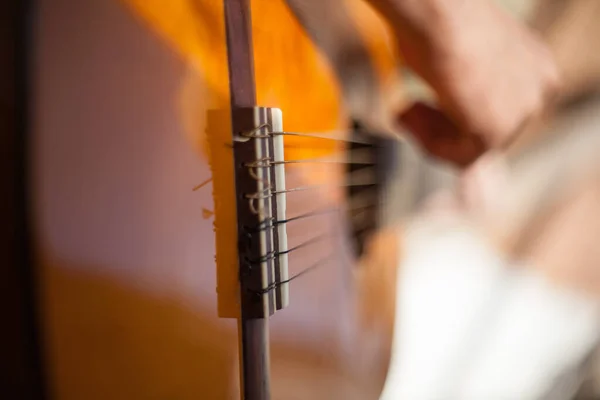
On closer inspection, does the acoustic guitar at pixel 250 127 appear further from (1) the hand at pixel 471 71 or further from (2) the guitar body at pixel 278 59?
(1) the hand at pixel 471 71

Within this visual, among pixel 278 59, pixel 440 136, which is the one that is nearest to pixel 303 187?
pixel 278 59

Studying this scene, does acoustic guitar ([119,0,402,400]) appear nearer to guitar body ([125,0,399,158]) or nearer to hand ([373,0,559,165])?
guitar body ([125,0,399,158])

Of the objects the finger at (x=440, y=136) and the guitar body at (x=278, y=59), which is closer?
the guitar body at (x=278, y=59)

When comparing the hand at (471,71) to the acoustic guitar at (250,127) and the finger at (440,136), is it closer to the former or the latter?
the finger at (440,136)

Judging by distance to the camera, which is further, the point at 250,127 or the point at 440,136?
the point at 440,136

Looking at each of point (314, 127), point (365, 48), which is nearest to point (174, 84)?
point (314, 127)

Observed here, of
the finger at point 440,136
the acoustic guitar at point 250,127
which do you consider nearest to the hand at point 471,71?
the finger at point 440,136

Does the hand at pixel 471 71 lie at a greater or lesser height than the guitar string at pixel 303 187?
greater

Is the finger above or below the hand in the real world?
below

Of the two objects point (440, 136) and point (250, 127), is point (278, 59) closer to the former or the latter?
point (250, 127)

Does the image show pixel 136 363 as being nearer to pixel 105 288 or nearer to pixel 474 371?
pixel 105 288

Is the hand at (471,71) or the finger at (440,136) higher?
the hand at (471,71)

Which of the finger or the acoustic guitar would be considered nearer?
the acoustic guitar

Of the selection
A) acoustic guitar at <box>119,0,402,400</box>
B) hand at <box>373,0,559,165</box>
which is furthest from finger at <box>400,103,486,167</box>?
acoustic guitar at <box>119,0,402,400</box>
